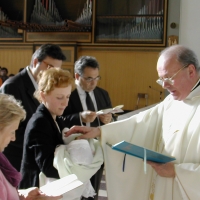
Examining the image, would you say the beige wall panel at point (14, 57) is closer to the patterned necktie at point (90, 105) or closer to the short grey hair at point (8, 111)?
the patterned necktie at point (90, 105)

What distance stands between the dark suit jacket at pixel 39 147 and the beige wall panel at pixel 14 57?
304 inches

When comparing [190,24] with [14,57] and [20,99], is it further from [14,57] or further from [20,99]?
[20,99]

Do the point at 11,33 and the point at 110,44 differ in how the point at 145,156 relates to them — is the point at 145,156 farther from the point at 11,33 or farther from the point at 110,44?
the point at 11,33

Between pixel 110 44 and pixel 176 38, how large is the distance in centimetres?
170

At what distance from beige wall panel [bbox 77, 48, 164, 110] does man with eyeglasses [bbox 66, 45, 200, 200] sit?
642 cm

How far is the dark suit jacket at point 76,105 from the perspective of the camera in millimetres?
2850

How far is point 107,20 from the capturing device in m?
8.99

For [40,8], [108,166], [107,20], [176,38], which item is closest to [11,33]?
[40,8]

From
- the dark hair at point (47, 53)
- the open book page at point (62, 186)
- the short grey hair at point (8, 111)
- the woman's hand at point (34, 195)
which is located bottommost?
the woman's hand at point (34, 195)

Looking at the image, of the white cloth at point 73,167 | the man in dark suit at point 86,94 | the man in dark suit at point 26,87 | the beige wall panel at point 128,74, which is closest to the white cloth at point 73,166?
the white cloth at point 73,167

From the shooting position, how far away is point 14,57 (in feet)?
31.6

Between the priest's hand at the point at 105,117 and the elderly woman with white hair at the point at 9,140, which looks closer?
the elderly woman with white hair at the point at 9,140

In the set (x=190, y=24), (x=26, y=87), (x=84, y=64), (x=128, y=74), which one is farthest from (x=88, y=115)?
(x=128, y=74)

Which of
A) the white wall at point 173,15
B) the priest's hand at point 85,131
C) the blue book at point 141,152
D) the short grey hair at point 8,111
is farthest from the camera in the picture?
the white wall at point 173,15
